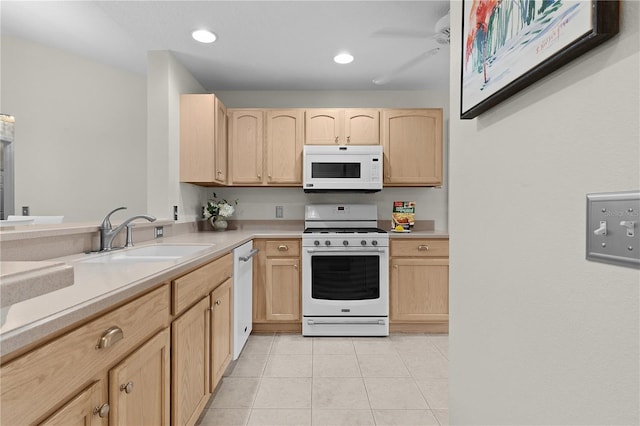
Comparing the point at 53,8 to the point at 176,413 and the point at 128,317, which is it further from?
the point at 176,413

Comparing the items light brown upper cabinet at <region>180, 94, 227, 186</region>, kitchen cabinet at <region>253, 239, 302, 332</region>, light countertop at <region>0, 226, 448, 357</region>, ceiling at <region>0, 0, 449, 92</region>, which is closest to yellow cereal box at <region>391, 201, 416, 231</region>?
kitchen cabinet at <region>253, 239, 302, 332</region>

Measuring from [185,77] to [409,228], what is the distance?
99.8 inches

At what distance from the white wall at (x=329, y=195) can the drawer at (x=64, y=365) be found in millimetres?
2470

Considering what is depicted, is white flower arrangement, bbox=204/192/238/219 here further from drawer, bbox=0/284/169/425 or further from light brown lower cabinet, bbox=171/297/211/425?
drawer, bbox=0/284/169/425

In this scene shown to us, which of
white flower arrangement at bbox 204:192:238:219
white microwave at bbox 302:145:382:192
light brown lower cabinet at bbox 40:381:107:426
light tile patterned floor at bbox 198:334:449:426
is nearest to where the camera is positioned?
light brown lower cabinet at bbox 40:381:107:426

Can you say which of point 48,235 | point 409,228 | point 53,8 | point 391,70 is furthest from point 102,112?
point 409,228

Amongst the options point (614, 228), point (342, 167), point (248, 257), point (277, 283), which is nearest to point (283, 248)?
point (277, 283)

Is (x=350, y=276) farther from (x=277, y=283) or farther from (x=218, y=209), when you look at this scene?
(x=218, y=209)

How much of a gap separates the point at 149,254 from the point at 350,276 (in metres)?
1.59

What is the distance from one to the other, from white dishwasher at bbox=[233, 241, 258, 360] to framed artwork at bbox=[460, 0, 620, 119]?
1.75 m

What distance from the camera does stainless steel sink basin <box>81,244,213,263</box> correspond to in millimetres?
1591

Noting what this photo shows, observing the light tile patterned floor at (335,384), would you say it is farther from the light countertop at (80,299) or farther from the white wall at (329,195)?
the white wall at (329,195)

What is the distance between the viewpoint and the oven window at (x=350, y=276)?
9.25ft

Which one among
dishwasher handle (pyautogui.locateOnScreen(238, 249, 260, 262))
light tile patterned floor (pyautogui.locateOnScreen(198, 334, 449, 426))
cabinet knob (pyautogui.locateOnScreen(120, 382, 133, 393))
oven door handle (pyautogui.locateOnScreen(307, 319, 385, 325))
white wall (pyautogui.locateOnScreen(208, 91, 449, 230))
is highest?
white wall (pyautogui.locateOnScreen(208, 91, 449, 230))
